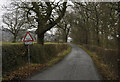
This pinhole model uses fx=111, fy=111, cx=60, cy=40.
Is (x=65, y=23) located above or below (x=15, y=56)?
above

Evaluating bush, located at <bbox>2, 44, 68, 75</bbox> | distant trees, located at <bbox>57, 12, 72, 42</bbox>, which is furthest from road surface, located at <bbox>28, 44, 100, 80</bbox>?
distant trees, located at <bbox>57, 12, 72, 42</bbox>

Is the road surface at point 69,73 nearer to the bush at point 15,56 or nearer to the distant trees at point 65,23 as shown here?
the bush at point 15,56

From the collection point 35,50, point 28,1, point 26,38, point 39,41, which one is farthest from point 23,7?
point 26,38

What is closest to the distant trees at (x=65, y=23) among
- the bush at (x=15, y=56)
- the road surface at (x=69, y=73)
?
the bush at (x=15, y=56)

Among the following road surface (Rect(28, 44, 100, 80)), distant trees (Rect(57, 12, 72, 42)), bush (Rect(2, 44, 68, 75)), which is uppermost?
distant trees (Rect(57, 12, 72, 42))

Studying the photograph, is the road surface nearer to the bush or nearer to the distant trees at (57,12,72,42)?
the bush

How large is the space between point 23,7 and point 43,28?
324cm

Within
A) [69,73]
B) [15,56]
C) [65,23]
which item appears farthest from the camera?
[65,23]

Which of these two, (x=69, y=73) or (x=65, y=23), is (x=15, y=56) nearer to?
(x=69, y=73)

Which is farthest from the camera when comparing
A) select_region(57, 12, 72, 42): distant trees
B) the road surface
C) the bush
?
select_region(57, 12, 72, 42): distant trees

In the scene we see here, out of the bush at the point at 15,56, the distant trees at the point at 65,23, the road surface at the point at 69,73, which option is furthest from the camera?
the distant trees at the point at 65,23

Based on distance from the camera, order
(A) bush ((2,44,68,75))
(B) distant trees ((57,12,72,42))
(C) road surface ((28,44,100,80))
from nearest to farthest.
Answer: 1. (C) road surface ((28,44,100,80))
2. (A) bush ((2,44,68,75))
3. (B) distant trees ((57,12,72,42))

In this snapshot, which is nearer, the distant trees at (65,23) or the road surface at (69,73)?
the road surface at (69,73)

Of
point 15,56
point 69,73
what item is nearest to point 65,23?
point 15,56
